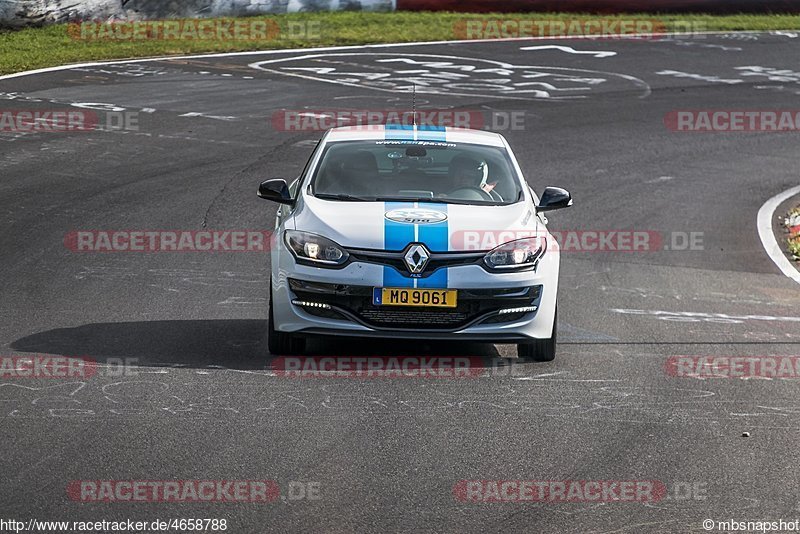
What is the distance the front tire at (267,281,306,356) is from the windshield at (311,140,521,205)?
3.70 feet

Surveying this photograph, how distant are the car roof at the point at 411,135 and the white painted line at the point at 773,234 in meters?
3.84

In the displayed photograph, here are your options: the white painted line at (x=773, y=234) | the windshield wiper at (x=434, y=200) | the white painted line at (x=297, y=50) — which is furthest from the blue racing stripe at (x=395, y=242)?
the white painted line at (x=297, y=50)

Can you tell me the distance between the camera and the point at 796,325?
36.1ft

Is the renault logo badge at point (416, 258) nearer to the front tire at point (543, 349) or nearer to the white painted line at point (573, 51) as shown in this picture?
the front tire at point (543, 349)

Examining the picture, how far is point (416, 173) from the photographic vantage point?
1027 cm

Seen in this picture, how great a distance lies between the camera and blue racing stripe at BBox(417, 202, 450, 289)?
8.95 meters

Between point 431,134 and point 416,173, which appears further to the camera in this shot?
point 431,134

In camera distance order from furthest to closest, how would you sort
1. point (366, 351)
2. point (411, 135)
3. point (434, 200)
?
1. point (411, 135)
2. point (434, 200)
3. point (366, 351)

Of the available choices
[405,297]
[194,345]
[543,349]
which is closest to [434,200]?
[405,297]

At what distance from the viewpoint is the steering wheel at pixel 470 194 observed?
32.8 ft

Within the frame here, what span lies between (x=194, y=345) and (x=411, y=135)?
2451 millimetres

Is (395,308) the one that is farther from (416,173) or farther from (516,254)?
(416,173)

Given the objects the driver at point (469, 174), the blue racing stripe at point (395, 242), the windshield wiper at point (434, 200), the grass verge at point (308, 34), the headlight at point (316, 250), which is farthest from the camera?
the grass verge at point (308, 34)

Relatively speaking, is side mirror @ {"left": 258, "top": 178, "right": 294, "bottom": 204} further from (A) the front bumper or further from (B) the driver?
(B) the driver
